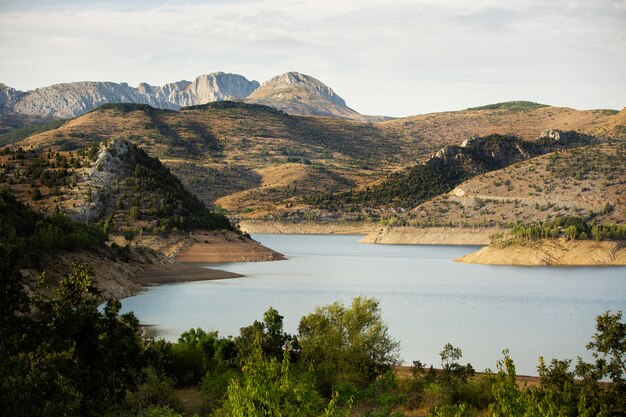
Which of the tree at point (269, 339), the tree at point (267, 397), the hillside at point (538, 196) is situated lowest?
the tree at point (269, 339)

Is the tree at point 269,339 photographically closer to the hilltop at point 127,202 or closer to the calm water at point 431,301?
the calm water at point 431,301

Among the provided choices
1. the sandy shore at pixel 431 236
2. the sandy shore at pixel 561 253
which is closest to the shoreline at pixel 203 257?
the sandy shore at pixel 561 253

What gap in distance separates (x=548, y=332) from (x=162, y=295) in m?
33.8

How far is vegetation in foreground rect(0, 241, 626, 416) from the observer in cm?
1950

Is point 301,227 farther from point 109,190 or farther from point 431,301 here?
point 431,301

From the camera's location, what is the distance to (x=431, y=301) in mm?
73062

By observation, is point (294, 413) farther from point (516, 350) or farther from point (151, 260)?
point (151, 260)

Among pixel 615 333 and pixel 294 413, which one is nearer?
pixel 294 413

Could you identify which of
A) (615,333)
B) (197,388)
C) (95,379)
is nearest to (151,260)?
(197,388)

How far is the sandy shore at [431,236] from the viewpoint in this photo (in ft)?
502

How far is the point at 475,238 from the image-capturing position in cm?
15388

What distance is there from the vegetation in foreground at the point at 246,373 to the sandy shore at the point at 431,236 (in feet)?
383

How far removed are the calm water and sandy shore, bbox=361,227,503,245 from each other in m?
31.1

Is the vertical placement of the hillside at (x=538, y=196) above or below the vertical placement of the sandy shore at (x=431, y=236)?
above
